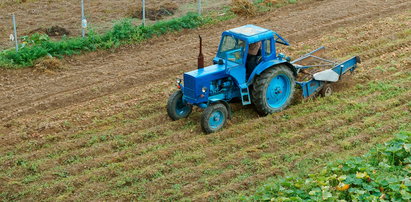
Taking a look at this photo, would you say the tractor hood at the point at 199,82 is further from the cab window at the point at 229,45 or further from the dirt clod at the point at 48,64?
the dirt clod at the point at 48,64

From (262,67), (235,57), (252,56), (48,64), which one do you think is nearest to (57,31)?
(48,64)

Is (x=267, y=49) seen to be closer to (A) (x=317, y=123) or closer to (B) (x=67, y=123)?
(A) (x=317, y=123)

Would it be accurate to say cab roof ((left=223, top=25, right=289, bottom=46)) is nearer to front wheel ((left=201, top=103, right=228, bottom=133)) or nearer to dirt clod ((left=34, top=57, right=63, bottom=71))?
front wheel ((left=201, top=103, right=228, bottom=133))

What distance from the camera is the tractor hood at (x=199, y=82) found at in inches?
534

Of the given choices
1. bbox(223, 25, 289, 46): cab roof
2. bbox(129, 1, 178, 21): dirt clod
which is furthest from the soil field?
bbox(129, 1, 178, 21): dirt clod

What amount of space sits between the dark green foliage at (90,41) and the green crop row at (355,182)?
9.33 meters

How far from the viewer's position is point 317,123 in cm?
1399

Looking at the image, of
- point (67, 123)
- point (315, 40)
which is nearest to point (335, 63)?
point (315, 40)

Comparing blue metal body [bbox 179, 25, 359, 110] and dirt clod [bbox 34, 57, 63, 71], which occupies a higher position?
blue metal body [bbox 179, 25, 359, 110]

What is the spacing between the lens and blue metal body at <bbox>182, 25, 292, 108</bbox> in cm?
1366

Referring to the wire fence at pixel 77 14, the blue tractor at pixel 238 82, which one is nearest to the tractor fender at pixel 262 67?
the blue tractor at pixel 238 82

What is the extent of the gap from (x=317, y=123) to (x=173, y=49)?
6581 millimetres

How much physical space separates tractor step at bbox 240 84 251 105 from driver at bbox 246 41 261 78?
43 cm

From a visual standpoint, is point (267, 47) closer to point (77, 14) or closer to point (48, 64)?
point (48, 64)
